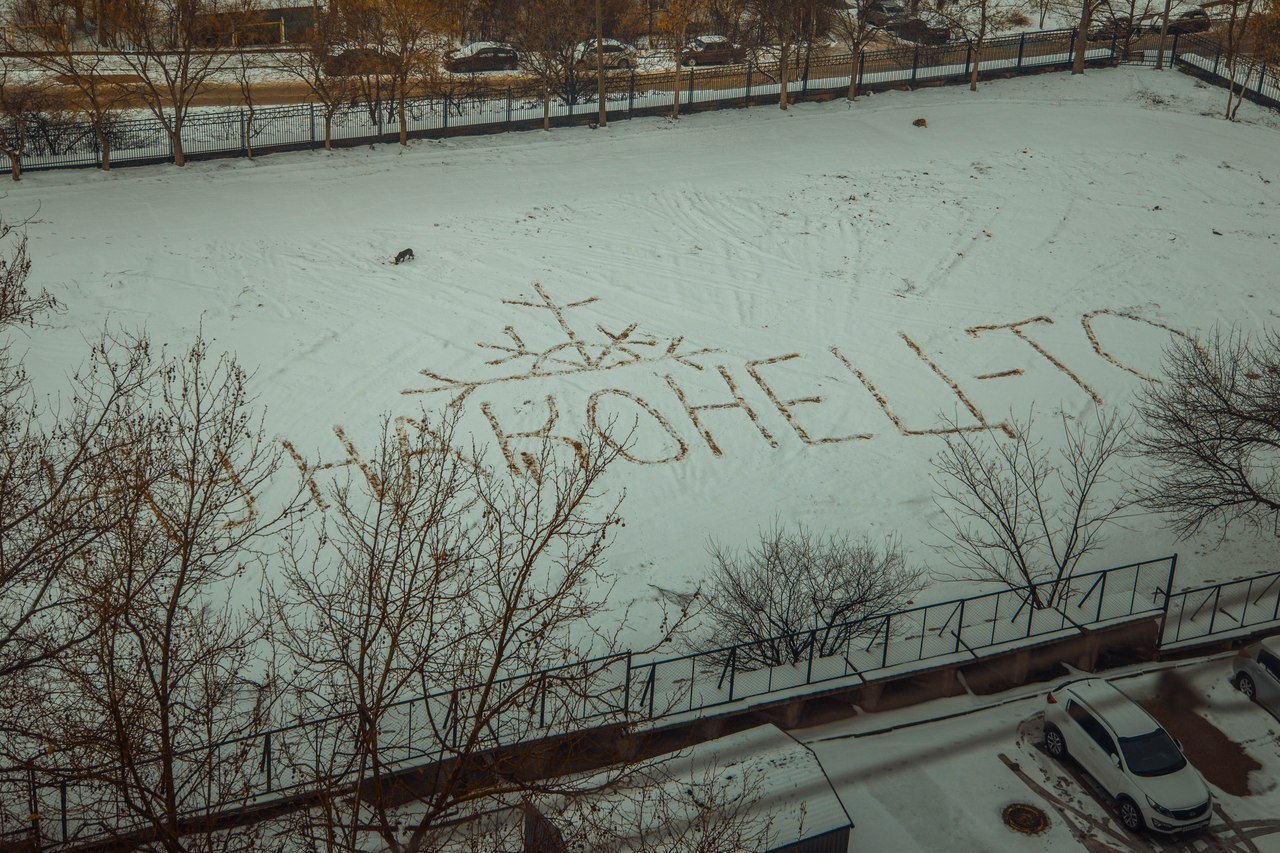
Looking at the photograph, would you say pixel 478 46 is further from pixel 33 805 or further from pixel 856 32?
pixel 33 805

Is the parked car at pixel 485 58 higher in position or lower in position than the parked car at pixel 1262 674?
higher

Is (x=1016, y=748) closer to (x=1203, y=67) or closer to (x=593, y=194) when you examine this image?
(x=593, y=194)

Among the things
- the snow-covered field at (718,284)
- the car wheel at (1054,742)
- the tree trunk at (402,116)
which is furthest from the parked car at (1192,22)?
the car wheel at (1054,742)

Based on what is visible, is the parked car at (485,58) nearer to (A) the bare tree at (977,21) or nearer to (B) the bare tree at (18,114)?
(B) the bare tree at (18,114)

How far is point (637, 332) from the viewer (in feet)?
100

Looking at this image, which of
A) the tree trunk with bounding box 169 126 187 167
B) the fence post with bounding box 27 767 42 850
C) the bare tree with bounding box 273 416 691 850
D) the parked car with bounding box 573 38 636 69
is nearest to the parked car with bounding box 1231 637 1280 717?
the bare tree with bounding box 273 416 691 850

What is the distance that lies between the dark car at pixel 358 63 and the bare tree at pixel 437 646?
55.0ft

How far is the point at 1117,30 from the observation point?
47.7m

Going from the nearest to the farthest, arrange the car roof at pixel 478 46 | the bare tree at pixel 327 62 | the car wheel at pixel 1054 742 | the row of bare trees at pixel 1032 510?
the car wheel at pixel 1054 742 → the row of bare trees at pixel 1032 510 → the bare tree at pixel 327 62 → the car roof at pixel 478 46

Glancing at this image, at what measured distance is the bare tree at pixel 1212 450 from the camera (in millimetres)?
23391

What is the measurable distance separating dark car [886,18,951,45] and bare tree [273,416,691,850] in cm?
2800

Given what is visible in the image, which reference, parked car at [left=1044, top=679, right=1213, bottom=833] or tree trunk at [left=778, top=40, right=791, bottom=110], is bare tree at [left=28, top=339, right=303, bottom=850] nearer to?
parked car at [left=1044, top=679, right=1213, bottom=833]

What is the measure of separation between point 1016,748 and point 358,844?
→ 1014 centimetres

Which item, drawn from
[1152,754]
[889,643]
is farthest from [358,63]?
[1152,754]
